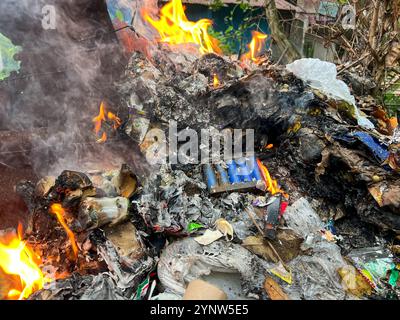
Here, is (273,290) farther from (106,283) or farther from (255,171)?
(255,171)

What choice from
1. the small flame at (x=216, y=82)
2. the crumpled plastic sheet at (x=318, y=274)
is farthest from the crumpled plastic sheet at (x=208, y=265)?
the small flame at (x=216, y=82)

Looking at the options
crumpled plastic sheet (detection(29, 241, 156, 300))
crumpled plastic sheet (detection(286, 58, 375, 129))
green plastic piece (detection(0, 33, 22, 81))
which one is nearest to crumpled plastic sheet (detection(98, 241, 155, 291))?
crumpled plastic sheet (detection(29, 241, 156, 300))

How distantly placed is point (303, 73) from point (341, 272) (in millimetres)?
2506

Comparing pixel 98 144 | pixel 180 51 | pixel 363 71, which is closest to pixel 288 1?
pixel 363 71

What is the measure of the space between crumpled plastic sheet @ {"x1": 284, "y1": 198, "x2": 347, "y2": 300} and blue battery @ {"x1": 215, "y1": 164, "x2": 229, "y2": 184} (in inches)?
26.7

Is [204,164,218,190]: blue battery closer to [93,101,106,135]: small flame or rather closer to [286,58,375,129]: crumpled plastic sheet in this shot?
[93,101,106,135]: small flame

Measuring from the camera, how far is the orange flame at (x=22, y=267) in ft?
9.32

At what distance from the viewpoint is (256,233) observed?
3232 mm

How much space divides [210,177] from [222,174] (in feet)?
0.45

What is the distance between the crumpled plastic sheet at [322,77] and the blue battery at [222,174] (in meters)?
1.57

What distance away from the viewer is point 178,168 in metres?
3.76

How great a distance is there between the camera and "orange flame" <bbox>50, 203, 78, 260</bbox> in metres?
3.09

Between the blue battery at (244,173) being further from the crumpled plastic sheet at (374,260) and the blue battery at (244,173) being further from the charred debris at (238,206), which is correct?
the crumpled plastic sheet at (374,260)

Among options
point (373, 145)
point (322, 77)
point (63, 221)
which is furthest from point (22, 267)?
point (322, 77)
